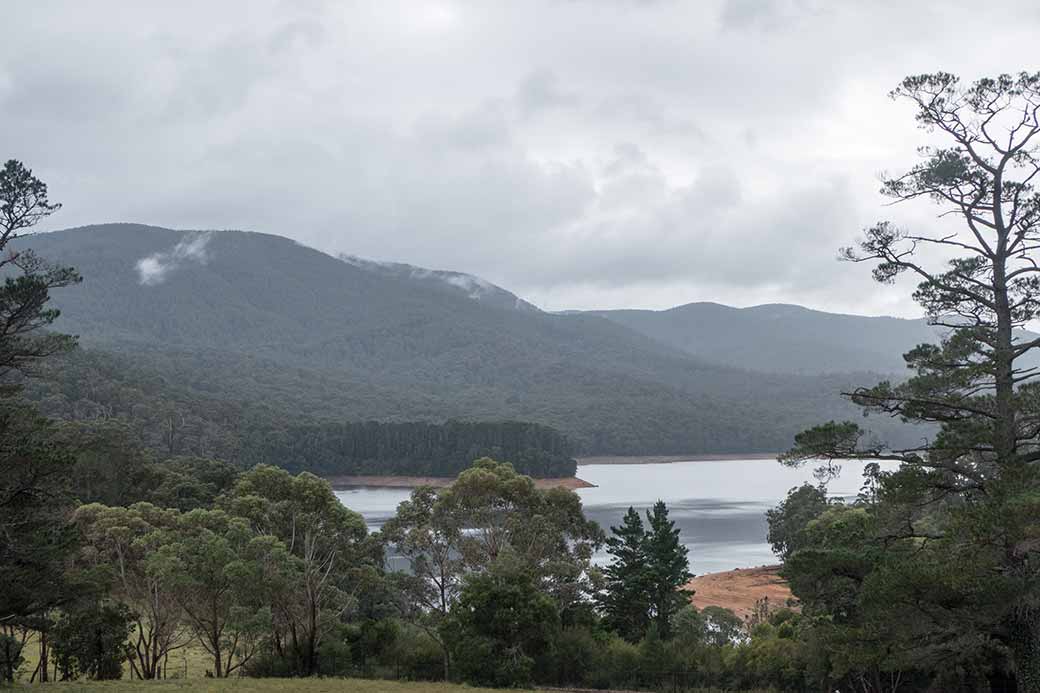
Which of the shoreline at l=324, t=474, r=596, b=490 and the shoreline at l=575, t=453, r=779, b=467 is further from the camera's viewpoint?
the shoreline at l=575, t=453, r=779, b=467

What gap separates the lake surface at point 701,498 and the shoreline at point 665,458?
36.6 inches

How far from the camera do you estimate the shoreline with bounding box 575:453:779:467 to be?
17025 centimetres

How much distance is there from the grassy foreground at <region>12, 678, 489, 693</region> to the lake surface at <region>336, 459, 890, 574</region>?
3107cm

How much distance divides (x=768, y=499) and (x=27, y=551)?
95217 millimetres

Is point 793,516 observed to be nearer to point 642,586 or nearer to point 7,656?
point 642,586

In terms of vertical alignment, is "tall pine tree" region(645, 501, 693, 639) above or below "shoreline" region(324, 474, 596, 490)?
above

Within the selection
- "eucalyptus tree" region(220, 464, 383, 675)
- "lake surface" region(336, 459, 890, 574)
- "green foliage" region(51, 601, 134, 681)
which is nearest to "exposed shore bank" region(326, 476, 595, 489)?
"lake surface" region(336, 459, 890, 574)

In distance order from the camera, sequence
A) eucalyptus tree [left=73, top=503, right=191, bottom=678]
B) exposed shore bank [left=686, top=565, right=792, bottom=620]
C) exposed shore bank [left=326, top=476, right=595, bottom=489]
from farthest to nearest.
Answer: exposed shore bank [left=326, top=476, right=595, bottom=489] < exposed shore bank [left=686, top=565, right=792, bottom=620] < eucalyptus tree [left=73, top=503, right=191, bottom=678]

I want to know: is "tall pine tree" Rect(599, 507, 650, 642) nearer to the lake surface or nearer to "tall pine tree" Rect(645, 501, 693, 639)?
"tall pine tree" Rect(645, 501, 693, 639)

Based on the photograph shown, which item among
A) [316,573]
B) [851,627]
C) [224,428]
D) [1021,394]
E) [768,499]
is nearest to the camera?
[1021,394]

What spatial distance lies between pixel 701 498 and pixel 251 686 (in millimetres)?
88266

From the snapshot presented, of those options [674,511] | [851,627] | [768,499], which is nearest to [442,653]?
[851,627]

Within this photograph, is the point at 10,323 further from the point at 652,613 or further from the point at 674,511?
the point at 674,511

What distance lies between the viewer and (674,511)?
281 feet
